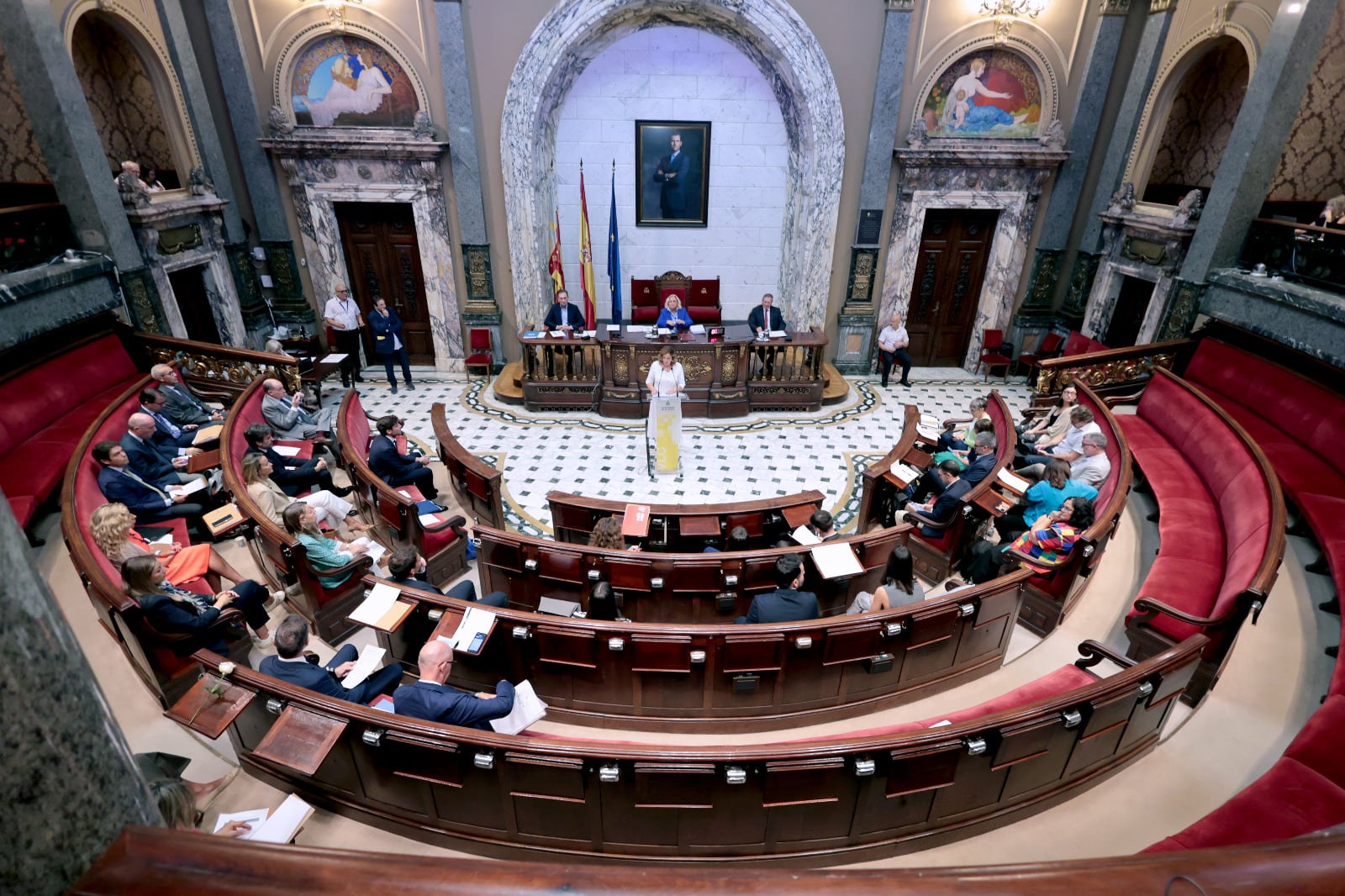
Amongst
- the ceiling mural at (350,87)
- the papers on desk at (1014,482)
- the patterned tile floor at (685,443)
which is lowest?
the patterned tile floor at (685,443)

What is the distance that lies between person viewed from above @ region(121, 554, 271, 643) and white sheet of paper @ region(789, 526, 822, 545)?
13.3 ft

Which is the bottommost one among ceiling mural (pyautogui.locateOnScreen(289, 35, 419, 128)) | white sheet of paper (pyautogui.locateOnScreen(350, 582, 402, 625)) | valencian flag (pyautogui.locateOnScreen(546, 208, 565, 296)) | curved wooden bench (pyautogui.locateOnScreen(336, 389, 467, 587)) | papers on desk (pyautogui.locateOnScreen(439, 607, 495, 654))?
curved wooden bench (pyautogui.locateOnScreen(336, 389, 467, 587))

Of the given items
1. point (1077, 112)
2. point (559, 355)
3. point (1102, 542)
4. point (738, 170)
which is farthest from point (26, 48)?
point (1077, 112)

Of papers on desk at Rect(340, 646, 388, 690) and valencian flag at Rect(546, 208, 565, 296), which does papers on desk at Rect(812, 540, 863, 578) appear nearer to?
papers on desk at Rect(340, 646, 388, 690)

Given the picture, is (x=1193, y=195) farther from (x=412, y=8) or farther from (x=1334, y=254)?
(x=412, y=8)

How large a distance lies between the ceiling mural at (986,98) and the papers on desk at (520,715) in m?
10.0

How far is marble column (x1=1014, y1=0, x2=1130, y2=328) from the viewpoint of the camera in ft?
31.1

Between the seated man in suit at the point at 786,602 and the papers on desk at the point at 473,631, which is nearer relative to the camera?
the papers on desk at the point at 473,631

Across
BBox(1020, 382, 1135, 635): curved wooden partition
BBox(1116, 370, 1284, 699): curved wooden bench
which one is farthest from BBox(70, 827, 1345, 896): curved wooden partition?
BBox(1020, 382, 1135, 635): curved wooden partition

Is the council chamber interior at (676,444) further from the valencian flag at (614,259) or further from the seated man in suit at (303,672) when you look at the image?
the valencian flag at (614,259)

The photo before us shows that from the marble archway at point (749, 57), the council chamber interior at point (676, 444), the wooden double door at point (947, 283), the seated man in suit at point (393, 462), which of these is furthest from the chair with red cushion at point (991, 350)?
the seated man in suit at point (393, 462)

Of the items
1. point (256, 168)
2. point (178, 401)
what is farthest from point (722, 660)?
point (256, 168)

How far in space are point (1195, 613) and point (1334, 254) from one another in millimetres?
5009

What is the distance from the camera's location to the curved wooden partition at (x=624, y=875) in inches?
28.2
